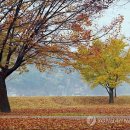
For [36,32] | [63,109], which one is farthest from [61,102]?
[36,32]

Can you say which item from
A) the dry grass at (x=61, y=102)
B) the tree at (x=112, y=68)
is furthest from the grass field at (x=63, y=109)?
the tree at (x=112, y=68)

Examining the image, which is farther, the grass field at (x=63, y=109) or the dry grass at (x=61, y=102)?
the dry grass at (x=61, y=102)

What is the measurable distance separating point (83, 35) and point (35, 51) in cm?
340

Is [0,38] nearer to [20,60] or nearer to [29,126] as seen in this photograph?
[20,60]

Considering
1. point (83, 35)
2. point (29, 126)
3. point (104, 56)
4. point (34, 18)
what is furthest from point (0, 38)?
point (104, 56)

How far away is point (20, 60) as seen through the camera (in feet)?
89.3

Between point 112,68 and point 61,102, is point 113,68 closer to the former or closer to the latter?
point 112,68

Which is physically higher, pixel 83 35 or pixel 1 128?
pixel 83 35

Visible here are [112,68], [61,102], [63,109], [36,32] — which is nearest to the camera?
[36,32]

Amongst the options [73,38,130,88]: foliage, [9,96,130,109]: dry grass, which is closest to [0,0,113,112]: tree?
[9,96,130,109]: dry grass

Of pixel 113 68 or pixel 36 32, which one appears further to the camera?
pixel 113 68

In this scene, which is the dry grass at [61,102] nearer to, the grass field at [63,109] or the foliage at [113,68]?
the grass field at [63,109]

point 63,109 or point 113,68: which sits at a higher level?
point 113,68

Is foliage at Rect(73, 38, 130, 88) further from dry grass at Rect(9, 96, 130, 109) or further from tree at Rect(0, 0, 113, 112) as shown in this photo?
tree at Rect(0, 0, 113, 112)
